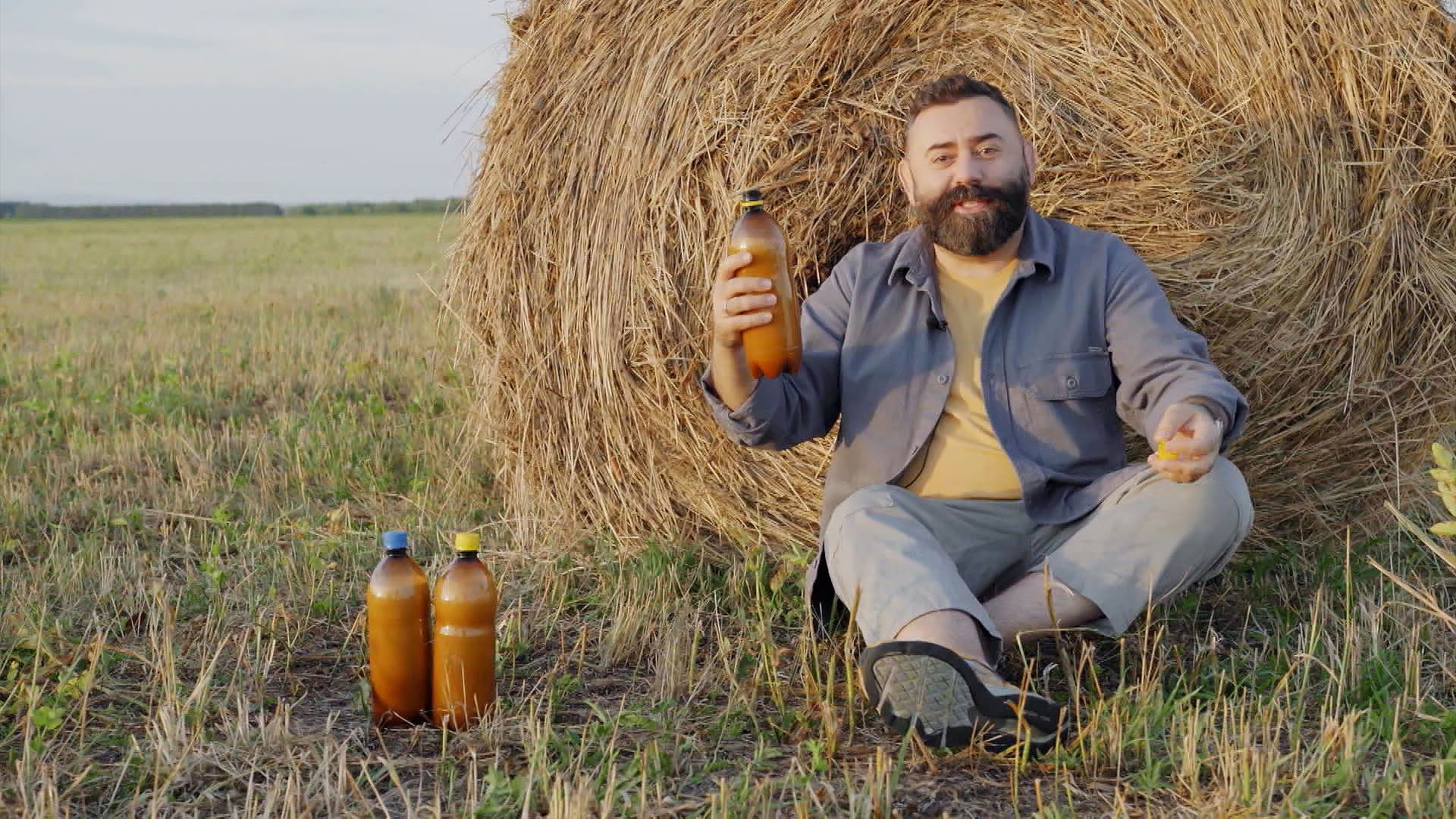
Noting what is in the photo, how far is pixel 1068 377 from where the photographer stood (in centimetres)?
352

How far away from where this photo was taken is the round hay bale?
12.6ft

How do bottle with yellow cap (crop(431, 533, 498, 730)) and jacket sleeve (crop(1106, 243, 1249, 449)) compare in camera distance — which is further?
jacket sleeve (crop(1106, 243, 1249, 449))

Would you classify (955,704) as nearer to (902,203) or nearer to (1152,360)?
(1152,360)

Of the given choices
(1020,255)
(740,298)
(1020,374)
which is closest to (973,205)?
(1020,255)

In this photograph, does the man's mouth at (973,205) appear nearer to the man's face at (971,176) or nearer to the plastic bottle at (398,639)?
the man's face at (971,176)

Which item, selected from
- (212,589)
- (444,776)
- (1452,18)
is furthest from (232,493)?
(1452,18)

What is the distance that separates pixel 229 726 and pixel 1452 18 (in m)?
3.64

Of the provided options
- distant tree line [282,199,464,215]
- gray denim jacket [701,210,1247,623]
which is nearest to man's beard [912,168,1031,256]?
gray denim jacket [701,210,1247,623]

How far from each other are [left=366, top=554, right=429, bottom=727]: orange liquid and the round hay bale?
4.30 ft

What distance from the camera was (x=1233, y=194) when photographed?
393cm

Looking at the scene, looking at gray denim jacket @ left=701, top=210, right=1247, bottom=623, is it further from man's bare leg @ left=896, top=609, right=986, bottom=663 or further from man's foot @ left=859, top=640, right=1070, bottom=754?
man's foot @ left=859, top=640, right=1070, bottom=754

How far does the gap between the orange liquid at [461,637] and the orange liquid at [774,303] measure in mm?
858

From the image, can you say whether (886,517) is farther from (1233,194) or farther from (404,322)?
(404,322)

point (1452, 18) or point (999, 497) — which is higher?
point (1452, 18)
